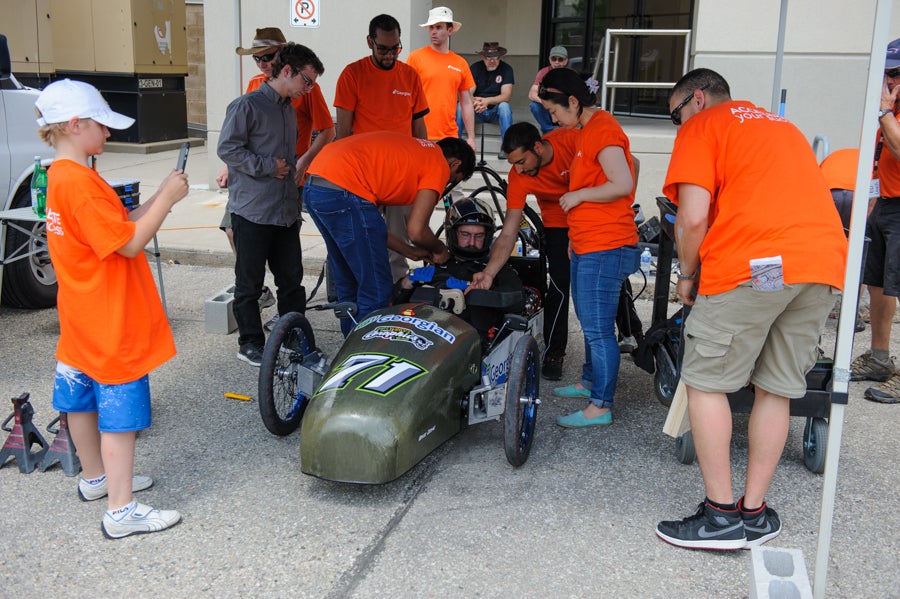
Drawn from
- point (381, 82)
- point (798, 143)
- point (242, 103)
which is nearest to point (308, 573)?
point (798, 143)

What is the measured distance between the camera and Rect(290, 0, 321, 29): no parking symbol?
8.23 metres

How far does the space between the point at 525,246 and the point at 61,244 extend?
321cm

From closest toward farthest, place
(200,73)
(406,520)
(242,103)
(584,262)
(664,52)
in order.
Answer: (406,520) → (584,262) → (242,103) → (664,52) → (200,73)

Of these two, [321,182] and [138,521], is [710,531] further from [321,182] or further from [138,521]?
[321,182]

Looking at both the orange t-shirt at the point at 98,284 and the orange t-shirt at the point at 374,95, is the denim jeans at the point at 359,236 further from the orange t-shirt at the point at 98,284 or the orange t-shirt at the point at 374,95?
the orange t-shirt at the point at 374,95

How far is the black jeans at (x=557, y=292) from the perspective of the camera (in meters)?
5.11

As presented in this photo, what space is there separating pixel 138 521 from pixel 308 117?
3439 mm

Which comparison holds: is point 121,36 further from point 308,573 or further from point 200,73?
point 308,573

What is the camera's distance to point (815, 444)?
3934 millimetres

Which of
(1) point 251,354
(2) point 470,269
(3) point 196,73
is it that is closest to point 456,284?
(2) point 470,269

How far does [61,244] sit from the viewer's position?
3.13 m

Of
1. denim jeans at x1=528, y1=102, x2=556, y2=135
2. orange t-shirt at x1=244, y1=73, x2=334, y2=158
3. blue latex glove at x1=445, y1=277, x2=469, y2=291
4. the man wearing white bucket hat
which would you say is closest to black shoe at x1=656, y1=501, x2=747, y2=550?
blue latex glove at x1=445, y1=277, x2=469, y2=291

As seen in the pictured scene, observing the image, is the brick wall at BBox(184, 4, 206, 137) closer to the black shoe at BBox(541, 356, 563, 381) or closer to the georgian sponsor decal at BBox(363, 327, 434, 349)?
the black shoe at BBox(541, 356, 563, 381)

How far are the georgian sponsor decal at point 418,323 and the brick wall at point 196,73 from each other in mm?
11500
